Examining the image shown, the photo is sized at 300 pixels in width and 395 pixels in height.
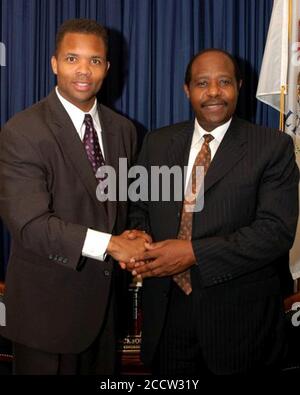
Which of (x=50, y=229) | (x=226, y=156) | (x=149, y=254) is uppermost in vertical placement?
(x=226, y=156)

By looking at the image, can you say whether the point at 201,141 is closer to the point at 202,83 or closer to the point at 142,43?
the point at 202,83

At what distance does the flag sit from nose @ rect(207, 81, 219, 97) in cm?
93

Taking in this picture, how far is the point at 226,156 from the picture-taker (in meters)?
1.75

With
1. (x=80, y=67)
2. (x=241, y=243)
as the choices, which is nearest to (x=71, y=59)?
(x=80, y=67)

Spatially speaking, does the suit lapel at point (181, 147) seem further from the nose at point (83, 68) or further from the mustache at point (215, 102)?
the nose at point (83, 68)

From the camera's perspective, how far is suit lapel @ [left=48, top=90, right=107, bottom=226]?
68.3 inches

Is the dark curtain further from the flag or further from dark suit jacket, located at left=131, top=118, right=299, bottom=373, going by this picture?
dark suit jacket, located at left=131, top=118, right=299, bottom=373

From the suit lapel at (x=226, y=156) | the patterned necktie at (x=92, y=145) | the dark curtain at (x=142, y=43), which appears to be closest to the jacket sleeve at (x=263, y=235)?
the suit lapel at (x=226, y=156)

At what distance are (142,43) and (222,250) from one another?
161 cm

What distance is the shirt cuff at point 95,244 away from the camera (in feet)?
5.59

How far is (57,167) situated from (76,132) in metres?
0.15

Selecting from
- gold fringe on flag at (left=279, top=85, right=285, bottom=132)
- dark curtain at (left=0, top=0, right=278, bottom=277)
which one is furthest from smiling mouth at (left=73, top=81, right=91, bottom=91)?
gold fringe on flag at (left=279, top=85, right=285, bottom=132)
